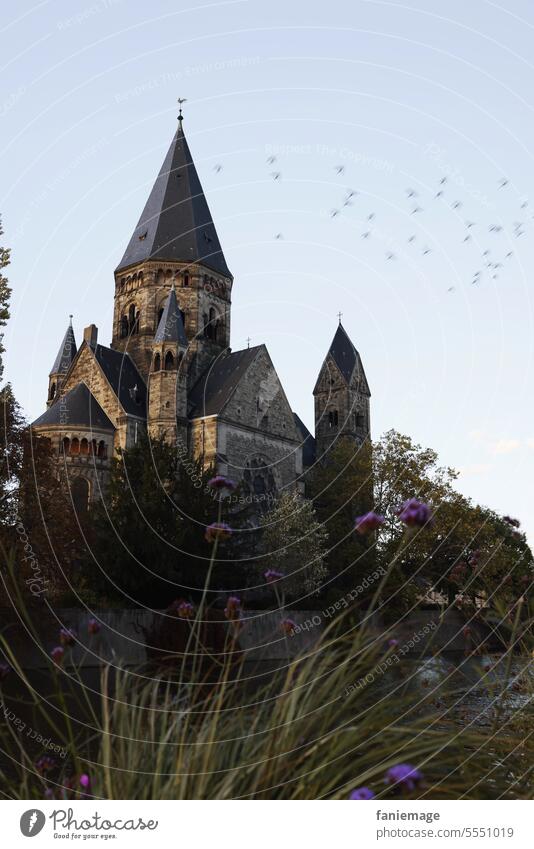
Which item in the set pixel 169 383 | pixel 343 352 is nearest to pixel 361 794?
pixel 169 383

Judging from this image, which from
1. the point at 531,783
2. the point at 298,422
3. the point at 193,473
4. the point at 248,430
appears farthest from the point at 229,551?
the point at 298,422

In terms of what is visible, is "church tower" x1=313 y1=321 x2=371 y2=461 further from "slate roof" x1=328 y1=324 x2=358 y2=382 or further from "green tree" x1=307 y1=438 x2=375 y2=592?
"green tree" x1=307 y1=438 x2=375 y2=592

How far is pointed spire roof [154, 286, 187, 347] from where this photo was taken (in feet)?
147

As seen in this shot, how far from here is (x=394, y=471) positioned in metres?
38.7

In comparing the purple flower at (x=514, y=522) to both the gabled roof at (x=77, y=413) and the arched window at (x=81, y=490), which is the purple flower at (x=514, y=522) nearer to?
the arched window at (x=81, y=490)

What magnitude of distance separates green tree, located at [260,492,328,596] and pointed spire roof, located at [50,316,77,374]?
21.2 m

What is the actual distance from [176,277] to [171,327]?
8.28m

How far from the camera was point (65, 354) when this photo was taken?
52594mm

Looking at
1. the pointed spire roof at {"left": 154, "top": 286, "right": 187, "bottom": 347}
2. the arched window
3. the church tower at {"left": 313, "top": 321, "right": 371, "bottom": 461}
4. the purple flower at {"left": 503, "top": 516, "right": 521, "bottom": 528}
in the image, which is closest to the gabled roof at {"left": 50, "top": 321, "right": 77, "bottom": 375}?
the pointed spire roof at {"left": 154, "top": 286, "right": 187, "bottom": 347}

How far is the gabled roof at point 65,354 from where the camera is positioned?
51509mm

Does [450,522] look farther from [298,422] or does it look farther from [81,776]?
[81,776]

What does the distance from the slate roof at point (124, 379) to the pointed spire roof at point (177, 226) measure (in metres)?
8.16

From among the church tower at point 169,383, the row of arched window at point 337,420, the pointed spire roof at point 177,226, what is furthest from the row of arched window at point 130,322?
the row of arched window at point 337,420
